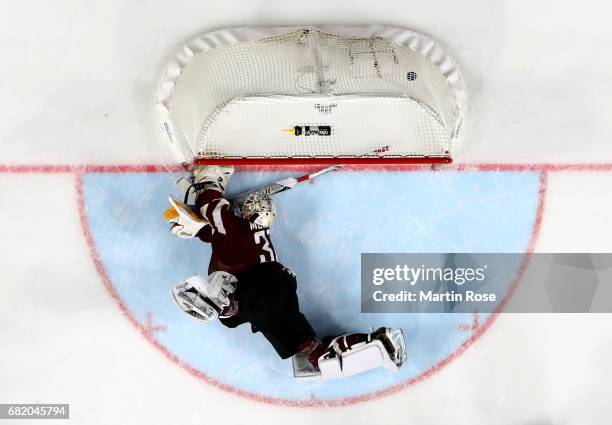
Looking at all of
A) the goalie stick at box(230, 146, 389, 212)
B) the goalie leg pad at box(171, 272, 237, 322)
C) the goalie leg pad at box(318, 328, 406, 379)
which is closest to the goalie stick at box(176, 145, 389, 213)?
the goalie stick at box(230, 146, 389, 212)

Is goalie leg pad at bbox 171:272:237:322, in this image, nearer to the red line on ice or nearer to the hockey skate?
the red line on ice

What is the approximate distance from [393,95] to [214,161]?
889 mm

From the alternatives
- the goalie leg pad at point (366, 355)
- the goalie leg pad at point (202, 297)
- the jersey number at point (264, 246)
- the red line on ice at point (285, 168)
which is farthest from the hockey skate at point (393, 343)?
the goalie leg pad at point (202, 297)

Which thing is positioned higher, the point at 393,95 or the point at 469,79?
the point at 469,79

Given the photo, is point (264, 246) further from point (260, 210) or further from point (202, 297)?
point (202, 297)

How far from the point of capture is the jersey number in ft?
8.97

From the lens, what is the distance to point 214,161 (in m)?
2.64

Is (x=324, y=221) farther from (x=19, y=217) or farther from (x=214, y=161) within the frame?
(x=19, y=217)

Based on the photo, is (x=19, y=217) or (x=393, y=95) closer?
(x=393, y=95)

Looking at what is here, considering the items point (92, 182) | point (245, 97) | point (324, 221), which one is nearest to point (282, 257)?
point (324, 221)

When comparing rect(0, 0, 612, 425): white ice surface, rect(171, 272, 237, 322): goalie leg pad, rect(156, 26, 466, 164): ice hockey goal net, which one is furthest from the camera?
rect(0, 0, 612, 425): white ice surface

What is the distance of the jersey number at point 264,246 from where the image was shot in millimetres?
2734

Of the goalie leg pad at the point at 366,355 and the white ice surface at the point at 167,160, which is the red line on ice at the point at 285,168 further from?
the goalie leg pad at the point at 366,355

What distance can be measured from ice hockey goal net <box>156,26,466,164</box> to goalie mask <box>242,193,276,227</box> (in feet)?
0.63
